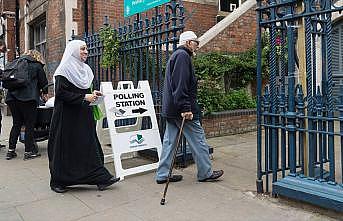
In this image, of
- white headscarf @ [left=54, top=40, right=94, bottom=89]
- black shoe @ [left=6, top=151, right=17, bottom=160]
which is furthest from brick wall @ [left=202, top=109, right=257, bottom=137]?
white headscarf @ [left=54, top=40, right=94, bottom=89]

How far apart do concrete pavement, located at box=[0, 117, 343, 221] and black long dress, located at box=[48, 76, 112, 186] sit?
21 centimetres

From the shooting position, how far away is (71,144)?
16.3ft

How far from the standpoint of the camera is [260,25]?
450 centimetres

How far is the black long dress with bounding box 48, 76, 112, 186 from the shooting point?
4.91 meters

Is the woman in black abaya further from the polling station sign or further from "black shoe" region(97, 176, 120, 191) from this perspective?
the polling station sign

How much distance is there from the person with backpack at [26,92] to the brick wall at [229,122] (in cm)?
350

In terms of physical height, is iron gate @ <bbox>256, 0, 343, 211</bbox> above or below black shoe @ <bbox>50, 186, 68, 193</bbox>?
above

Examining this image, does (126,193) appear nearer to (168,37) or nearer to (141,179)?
(141,179)

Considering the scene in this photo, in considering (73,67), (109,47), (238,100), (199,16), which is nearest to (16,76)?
(109,47)

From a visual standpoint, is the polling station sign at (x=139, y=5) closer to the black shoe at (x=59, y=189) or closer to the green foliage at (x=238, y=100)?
the green foliage at (x=238, y=100)

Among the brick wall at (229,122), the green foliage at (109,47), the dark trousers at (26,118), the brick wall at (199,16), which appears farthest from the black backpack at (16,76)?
the brick wall at (199,16)

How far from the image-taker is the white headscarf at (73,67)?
193 inches

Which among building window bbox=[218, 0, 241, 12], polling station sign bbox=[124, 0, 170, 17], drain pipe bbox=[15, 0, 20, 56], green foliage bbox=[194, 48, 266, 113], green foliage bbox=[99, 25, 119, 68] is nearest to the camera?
polling station sign bbox=[124, 0, 170, 17]

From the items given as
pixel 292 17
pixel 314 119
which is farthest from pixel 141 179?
pixel 292 17
